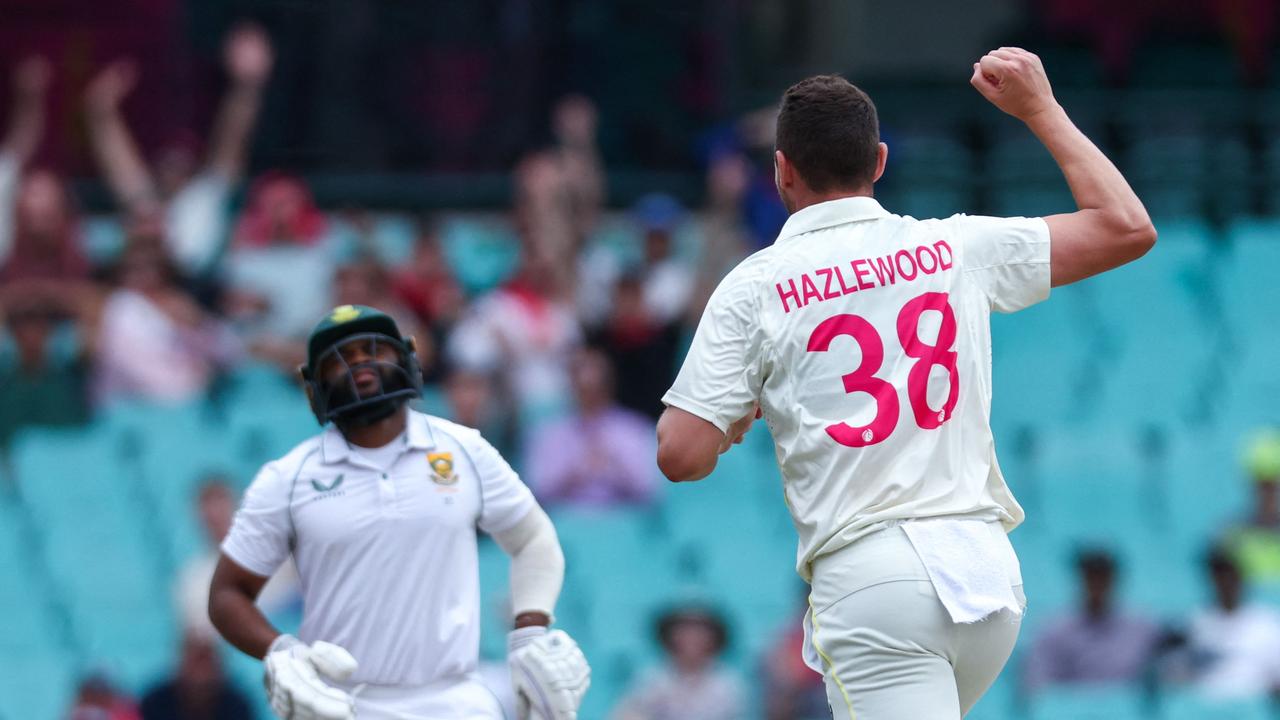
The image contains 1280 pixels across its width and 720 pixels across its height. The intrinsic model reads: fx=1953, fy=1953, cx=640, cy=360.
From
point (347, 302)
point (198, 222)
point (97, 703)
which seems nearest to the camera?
point (97, 703)

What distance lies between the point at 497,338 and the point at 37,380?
234 centimetres

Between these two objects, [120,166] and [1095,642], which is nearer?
[1095,642]

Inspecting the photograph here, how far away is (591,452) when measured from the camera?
9.54m

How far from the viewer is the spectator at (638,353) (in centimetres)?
1024

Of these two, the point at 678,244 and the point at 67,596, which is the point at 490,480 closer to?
the point at 67,596

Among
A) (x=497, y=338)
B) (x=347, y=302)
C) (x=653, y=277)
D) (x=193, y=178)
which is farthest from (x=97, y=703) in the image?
(x=193, y=178)

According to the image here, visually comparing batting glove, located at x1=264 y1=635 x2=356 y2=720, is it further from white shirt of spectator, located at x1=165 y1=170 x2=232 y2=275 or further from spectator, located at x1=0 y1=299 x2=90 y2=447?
white shirt of spectator, located at x1=165 y1=170 x2=232 y2=275

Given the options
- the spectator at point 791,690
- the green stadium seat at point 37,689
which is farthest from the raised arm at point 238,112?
the spectator at point 791,690

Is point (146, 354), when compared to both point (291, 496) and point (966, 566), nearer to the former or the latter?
point (291, 496)

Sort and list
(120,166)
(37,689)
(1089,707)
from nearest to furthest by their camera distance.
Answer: (1089,707) < (37,689) < (120,166)

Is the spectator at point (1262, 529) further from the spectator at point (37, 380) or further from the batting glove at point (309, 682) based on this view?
the batting glove at point (309, 682)

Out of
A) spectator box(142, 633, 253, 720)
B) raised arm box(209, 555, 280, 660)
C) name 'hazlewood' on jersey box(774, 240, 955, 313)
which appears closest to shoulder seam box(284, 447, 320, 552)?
raised arm box(209, 555, 280, 660)

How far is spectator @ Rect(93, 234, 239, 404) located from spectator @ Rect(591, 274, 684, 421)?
217 cm

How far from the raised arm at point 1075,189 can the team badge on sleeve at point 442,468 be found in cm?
152
